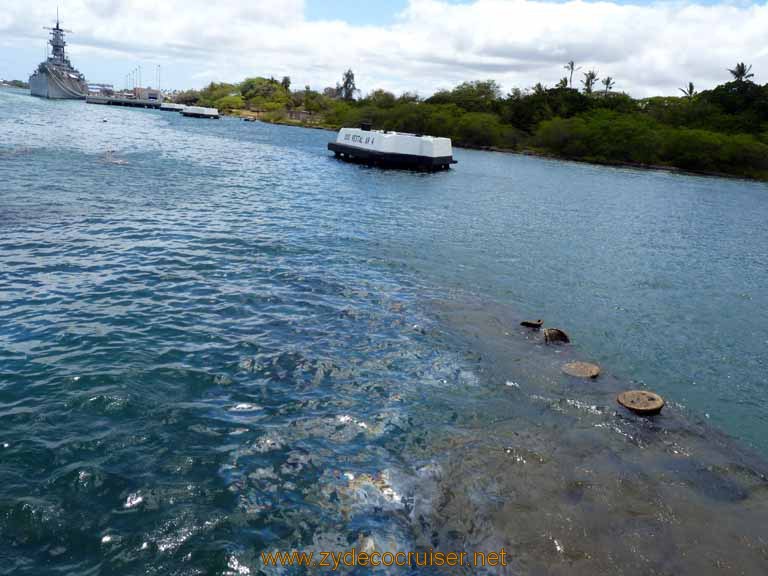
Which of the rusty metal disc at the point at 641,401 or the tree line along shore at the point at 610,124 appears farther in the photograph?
the tree line along shore at the point at 610,124

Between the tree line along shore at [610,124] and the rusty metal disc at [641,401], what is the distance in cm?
11524

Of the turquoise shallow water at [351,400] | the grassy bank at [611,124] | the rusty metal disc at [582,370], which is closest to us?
the turquoise shallow water at [351,400]

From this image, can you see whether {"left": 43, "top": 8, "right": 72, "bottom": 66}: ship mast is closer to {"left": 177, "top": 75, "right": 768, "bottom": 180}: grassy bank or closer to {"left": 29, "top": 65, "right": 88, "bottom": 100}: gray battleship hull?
{"left": 29, "top": 65, "right": 88, "bottom": 100}: gray battleship hull

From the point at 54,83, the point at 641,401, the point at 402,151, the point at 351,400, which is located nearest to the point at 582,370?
the point at 641,401

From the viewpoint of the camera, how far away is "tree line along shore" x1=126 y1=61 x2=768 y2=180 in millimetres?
109000

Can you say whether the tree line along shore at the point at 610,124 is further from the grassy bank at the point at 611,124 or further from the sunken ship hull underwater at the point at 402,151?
the sunken ship hull underwater at the point at 402,151

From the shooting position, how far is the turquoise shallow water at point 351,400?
313 inches

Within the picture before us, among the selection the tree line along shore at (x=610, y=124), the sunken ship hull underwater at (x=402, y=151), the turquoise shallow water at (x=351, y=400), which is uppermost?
the tree line along shore at (x=610, y=124)

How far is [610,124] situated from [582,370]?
123891mm

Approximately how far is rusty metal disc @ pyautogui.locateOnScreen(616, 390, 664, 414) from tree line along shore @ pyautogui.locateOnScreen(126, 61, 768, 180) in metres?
115

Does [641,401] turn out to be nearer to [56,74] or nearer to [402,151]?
[402,151]

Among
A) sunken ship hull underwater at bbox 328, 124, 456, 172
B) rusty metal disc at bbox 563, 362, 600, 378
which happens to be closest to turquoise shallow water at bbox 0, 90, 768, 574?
rusty metal disc at bbox 563, 362, 600, 378

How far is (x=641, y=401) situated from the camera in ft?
41.5

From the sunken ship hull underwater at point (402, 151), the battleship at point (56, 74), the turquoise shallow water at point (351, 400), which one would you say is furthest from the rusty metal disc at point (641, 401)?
the battleship at point (56, 74)
